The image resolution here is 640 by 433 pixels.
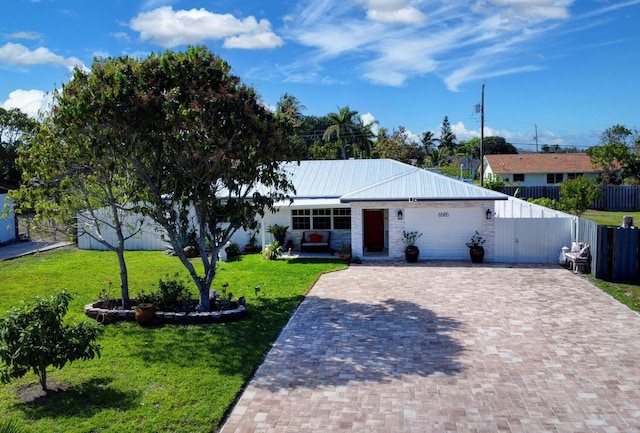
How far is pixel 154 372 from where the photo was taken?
371 inches

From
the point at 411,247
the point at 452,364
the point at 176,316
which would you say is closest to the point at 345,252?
the point at 411,247

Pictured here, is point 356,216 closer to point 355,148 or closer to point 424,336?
point 424,336

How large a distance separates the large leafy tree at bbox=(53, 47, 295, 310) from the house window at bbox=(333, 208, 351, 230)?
10.0m

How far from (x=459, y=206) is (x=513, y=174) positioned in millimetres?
33299

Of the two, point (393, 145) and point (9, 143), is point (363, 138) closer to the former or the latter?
point (393, 145)

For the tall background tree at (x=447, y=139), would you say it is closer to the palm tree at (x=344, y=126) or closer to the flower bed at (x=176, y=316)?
the palm tree at (x=344, y=126)

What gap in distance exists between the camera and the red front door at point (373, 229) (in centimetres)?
2269

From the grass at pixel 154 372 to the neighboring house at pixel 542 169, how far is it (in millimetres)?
38948

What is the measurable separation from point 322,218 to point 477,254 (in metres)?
6.76

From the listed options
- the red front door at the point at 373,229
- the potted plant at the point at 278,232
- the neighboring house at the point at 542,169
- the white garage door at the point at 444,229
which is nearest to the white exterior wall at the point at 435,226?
the white garage door at the point at 444,229

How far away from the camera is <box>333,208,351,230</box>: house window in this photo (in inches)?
889

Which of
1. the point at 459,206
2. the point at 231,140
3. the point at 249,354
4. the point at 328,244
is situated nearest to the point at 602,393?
the point at 249,354

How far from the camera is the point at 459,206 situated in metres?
20.1

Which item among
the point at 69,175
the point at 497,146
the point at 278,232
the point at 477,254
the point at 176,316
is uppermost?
the point at 497,146
